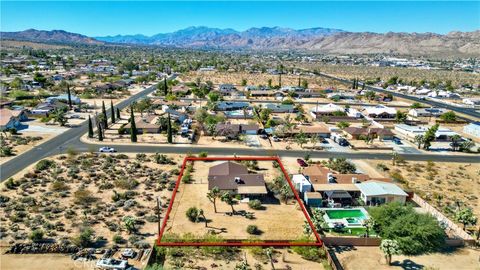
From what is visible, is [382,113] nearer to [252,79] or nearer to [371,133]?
[371,133]

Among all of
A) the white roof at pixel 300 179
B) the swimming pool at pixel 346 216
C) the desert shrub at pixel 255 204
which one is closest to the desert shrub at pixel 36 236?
the desert shrub at pixel 255 204

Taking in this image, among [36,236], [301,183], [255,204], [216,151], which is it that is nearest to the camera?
[36,236]

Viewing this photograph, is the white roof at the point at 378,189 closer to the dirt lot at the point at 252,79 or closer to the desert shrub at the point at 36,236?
the desert shrub at the point at 36,236

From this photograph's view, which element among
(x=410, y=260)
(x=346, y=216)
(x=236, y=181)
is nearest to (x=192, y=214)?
(x=236, y=181)

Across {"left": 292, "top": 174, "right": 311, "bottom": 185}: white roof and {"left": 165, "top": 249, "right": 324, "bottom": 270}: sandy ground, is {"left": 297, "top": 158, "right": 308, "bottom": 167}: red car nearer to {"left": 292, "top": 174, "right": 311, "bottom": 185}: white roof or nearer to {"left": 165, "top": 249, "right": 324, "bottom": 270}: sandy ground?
{"left": 292, "top": 174, "right": 311, "bottom": 185}: white roof

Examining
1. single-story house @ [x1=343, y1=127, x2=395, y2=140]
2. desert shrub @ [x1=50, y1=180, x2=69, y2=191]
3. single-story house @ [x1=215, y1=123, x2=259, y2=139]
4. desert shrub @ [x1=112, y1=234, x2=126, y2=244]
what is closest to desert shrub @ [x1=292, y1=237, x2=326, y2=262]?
desert shrub @ [x1=112, y1=234, x2=126, y2=244]

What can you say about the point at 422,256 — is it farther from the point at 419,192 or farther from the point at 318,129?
the point at 318,129
